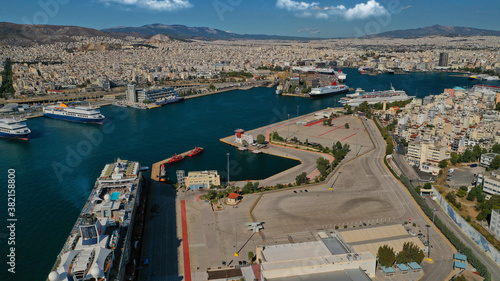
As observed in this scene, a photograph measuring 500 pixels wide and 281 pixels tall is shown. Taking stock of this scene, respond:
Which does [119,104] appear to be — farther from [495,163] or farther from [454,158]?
[495,163]

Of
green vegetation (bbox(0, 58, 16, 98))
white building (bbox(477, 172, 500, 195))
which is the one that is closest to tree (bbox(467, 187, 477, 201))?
white building (bbox(477, 172, 500, 195))

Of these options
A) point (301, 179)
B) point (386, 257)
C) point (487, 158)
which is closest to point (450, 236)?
point (386, 257)

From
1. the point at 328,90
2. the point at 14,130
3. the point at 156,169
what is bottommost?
the point at 156,169

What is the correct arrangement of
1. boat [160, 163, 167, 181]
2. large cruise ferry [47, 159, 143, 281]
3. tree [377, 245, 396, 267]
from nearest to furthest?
large cruise ferry [47, 159, 143, 281] < tree [377, 245, 396, 267] < boat [160, 163, 167, 181]

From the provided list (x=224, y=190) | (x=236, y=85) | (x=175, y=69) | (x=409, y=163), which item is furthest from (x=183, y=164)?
(x=175, y=69)

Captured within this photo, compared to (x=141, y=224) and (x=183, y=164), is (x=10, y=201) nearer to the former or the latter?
(x=141, y=224)

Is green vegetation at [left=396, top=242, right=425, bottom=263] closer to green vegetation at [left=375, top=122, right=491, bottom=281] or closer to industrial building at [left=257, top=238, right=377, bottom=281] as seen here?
industrial building at [left=257, top=238, right=377, bottom=281]
